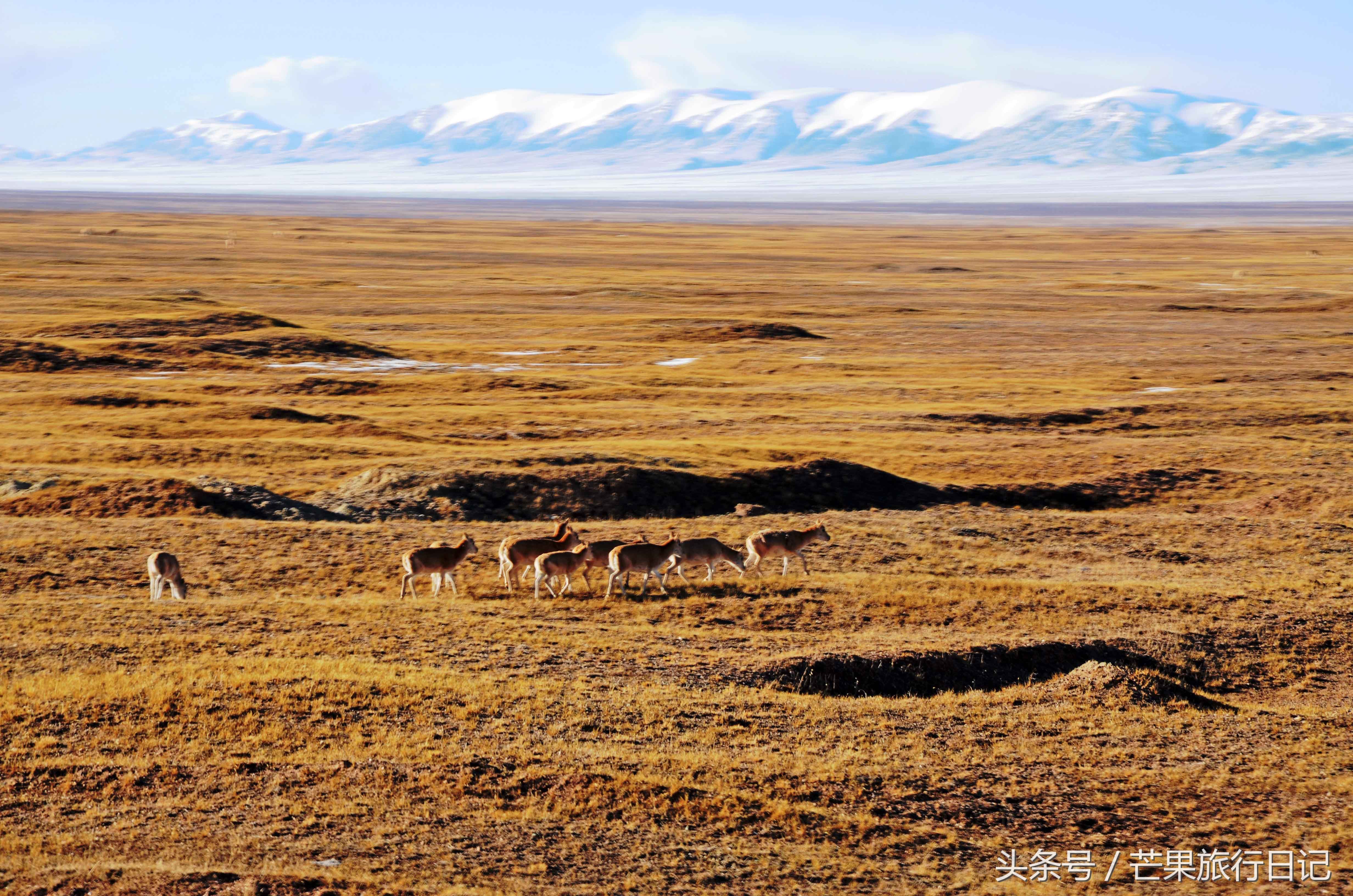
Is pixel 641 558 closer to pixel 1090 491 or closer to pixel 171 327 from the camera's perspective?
pixel 1090 491

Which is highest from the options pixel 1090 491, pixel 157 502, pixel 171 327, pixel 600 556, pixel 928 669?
pixel 171 327

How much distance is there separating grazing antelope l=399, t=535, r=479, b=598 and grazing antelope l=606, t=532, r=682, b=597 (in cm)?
231

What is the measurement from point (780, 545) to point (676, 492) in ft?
28.6

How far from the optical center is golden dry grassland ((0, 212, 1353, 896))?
1208cm

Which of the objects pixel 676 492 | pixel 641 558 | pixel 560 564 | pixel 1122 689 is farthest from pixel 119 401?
pixel 1122 689

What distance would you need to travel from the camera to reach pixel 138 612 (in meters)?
19.0

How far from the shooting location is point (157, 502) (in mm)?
27625

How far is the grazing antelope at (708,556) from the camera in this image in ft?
68.9

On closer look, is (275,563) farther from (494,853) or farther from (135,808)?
(494,853)

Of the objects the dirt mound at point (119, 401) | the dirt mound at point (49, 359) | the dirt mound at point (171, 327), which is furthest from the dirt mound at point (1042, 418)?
the dirt mound at point (171, 327)

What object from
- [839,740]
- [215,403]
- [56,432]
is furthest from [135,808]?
[215,403]

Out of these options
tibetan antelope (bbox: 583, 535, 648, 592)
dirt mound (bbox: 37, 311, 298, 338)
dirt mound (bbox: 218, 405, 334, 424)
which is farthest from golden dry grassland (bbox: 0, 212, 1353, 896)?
dirt mound (bbox: 37, 311, 298, 338)

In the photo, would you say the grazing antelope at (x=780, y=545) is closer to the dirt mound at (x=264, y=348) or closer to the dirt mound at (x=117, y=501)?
the dirt mound at (x=117, y=501)

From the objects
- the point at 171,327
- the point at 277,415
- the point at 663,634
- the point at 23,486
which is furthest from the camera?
the point at 171,327
